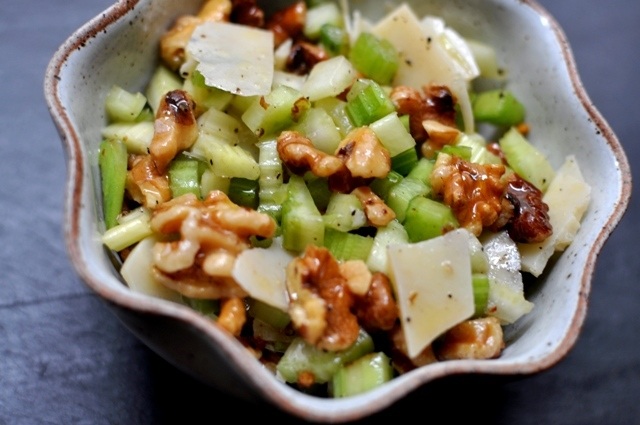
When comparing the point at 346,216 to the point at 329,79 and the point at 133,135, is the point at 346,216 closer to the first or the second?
the point at 329,79

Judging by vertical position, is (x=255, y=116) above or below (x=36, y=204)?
above

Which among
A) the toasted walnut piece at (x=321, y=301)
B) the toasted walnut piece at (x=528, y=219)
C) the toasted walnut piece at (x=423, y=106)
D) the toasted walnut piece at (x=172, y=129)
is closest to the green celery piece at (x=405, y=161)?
the toasted walnut piece at (x=423, y=106)

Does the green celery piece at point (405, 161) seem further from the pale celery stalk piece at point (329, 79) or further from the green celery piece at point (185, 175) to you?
the green celery piece at point (185, 175)

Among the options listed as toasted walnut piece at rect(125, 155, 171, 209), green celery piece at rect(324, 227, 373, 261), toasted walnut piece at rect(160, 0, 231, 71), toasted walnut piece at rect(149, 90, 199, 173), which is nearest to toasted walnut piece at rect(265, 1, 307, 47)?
toasted walnut piece at rect(160, 0, 231, 71)

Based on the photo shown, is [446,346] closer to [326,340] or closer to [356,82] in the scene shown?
[326,340]

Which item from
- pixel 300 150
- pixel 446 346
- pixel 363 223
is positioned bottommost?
pixel 446 346

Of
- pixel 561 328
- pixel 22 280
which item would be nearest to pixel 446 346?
pixel 561 328
